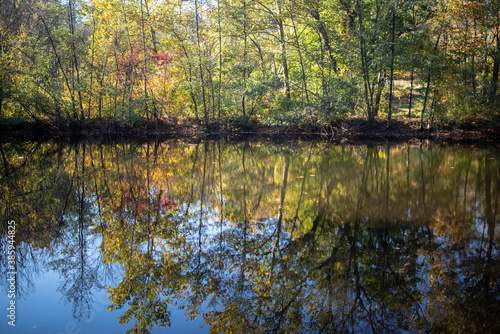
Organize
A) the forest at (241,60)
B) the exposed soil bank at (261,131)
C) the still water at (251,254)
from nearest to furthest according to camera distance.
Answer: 1. the still water at (251,254)
2. the forest at (241,60)
3. the exposed soil bank at (261,131)

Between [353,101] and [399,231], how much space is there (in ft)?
52.0

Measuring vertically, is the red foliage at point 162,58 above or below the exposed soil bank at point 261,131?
above

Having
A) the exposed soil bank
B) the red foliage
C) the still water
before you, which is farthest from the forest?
the still water

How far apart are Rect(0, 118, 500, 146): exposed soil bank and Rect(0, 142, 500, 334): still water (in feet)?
38.0

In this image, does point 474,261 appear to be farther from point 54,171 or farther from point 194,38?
point 194,38

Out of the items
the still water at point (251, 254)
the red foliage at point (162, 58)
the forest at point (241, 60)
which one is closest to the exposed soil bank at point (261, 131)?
the forest at point (241, 60)

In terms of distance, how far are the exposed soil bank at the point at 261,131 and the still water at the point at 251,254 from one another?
11.6 m

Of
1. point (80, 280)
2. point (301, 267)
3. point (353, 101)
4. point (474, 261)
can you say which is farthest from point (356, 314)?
point (353, 101)

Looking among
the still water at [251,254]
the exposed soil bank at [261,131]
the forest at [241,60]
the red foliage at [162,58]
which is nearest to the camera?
the still water at [251,254]

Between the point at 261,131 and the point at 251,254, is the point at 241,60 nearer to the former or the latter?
the point at 261,131

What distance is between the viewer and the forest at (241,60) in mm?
18047

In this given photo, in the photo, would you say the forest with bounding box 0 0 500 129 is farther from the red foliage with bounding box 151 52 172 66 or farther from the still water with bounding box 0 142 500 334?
the still water with bounding box 0 142 500 334

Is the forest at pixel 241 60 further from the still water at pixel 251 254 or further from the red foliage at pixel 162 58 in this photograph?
the still water at pixel 251 254

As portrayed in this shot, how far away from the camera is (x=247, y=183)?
8.12 meters
